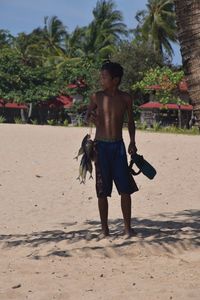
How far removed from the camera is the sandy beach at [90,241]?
3.96m

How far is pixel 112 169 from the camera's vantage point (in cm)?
528

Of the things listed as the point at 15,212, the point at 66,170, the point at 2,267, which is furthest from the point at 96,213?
the point at 66,170

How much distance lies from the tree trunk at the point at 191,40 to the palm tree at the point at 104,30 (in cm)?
3935

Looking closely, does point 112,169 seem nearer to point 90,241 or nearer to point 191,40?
point 90,241

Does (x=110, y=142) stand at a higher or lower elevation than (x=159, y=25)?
lower

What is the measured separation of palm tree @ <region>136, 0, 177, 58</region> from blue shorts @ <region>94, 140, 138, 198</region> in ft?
121

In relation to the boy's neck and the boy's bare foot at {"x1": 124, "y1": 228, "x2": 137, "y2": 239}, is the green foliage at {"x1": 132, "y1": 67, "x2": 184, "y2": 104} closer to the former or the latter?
the boy's neck

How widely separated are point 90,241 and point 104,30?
41.4 metres

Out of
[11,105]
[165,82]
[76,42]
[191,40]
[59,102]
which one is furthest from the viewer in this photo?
[76,42]

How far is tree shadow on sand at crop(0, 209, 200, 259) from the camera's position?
5012mm

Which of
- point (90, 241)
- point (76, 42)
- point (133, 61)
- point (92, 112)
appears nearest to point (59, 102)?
point (133, 61)

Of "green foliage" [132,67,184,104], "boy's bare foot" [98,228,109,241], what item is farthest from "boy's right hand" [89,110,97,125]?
"green foliage" [132,67,184,104]

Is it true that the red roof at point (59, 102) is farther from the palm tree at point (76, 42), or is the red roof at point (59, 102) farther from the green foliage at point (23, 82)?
the palm tree at point (76, 42)

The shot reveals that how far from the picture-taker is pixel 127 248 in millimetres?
4922
